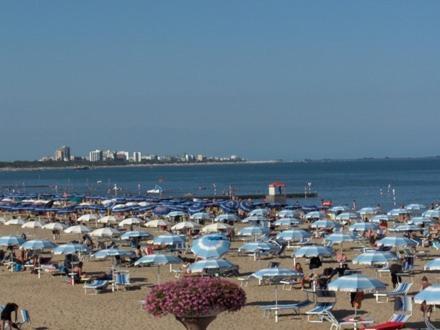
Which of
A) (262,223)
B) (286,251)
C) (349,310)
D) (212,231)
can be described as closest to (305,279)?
(349,310)

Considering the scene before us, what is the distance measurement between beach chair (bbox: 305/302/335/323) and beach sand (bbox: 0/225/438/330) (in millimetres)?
192

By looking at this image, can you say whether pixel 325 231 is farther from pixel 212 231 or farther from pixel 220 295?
pixel 220 295

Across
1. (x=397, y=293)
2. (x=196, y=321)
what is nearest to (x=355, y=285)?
(x=397, y=293)

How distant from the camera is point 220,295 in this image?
1016cm

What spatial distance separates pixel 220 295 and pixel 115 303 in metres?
10.5

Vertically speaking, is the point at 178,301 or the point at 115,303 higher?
the point at 178,301

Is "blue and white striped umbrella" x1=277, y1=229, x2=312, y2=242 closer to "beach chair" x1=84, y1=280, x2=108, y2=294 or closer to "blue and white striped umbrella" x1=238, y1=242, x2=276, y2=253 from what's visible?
"blue and white striped umbrella" x1=238, y1=242, x2=276, y2=253

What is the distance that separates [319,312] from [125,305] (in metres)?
5.25

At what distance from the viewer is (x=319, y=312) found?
1691cm

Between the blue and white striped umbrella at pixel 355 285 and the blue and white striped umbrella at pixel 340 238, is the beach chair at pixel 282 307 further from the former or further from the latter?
the blue and white striped umbrella at pixel 340 238

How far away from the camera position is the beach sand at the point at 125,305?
→ 17.3 metres

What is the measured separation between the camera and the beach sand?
17.3 metres

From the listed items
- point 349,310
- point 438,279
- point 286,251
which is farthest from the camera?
point 286,251

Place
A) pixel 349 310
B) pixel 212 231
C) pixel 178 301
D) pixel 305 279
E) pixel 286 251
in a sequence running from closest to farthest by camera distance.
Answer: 1. pixel 178 301
2. pixel 349 310
3. pixel 305 279
4. pixel 286 251
5. pixel 212 231
